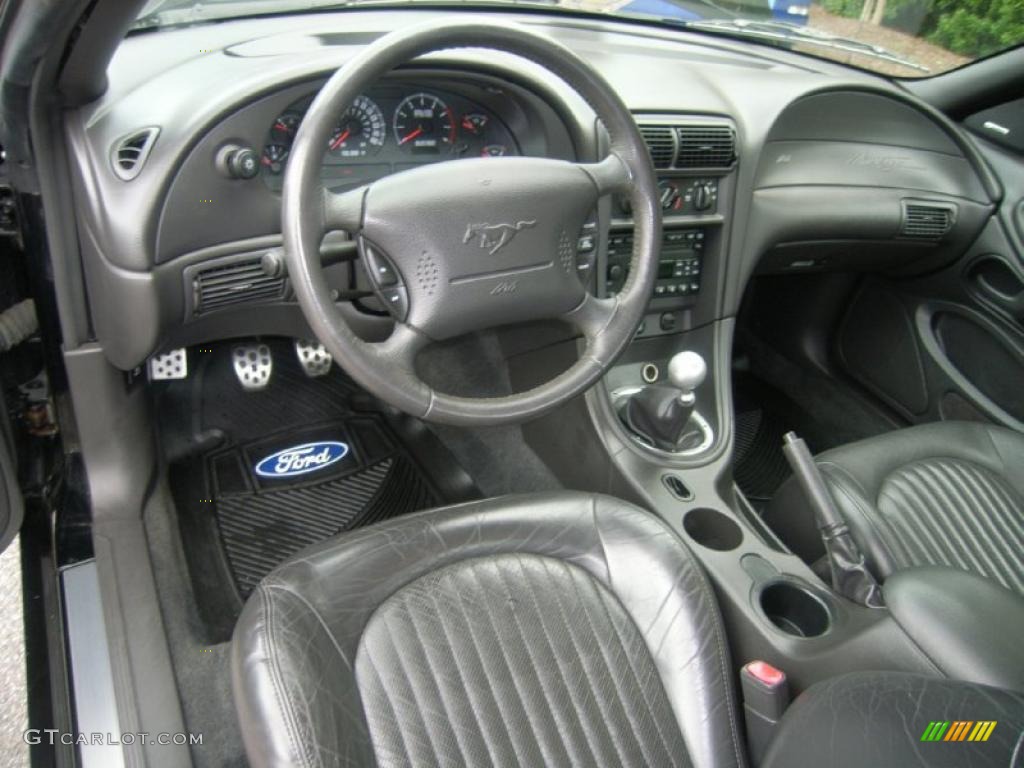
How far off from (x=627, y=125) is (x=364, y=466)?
3.29 feet

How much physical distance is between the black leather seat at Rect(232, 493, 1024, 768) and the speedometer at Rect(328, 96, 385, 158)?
63 centimetres

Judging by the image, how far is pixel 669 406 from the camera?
1.54 m

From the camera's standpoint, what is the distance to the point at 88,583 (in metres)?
1.42

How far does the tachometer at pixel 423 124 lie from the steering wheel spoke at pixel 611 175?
1.21 ft

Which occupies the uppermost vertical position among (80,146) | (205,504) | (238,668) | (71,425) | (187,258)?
(80,146)

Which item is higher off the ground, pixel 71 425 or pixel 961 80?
pixel 961 80

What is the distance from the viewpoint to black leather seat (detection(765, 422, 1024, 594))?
145 cm

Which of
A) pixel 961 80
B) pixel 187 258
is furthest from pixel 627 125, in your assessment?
pixel 961 80

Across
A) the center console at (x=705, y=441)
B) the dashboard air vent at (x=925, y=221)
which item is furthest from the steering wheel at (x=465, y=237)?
the dashboard air vent at (x=925, y=221)

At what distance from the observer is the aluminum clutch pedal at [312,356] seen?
1648mm

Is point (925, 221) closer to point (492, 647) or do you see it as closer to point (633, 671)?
point (633, 671)

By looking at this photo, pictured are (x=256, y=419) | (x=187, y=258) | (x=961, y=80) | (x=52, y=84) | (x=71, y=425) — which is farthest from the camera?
(x=961, y=80)

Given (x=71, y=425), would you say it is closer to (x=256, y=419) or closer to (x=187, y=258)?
(x=256, y=419)

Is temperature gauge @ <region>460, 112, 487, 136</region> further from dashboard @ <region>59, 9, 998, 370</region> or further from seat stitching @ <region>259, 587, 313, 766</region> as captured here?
seat stitching @ <region>259, 587, 313, 766</region>
